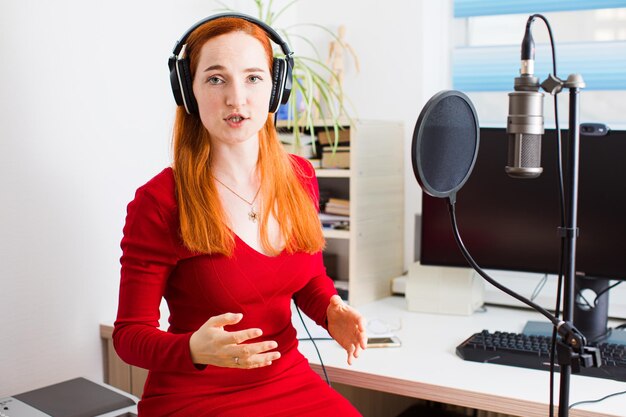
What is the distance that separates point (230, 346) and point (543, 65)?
59.5 inches

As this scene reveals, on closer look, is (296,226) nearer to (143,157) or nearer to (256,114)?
(256,114)

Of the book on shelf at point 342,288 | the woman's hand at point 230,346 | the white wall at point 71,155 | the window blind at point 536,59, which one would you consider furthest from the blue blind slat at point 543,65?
the woman's hand at point 230,346

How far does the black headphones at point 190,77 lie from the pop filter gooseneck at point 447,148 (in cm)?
43

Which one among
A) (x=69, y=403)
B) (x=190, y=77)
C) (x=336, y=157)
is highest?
(x=190, y=77)

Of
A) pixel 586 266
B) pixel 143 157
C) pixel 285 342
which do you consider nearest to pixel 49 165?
pixel 143 157

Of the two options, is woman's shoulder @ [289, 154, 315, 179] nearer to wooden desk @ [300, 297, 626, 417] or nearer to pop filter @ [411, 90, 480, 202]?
wooden desk @ [300, 297, 626, 417]

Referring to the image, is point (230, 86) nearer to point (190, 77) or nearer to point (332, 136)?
point (190, 77)

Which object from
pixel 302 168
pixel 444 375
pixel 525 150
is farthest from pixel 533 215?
pixel 525 150

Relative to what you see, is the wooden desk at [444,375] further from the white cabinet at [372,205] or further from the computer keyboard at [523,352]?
the white cabinet at [372,205]

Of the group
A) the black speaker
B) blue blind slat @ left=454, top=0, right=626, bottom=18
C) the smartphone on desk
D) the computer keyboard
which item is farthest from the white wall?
the black speaker

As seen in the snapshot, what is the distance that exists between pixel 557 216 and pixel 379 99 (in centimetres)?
78

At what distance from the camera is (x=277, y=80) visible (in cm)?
139

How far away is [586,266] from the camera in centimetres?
178

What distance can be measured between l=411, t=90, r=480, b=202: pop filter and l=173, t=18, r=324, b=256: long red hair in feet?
1.47
